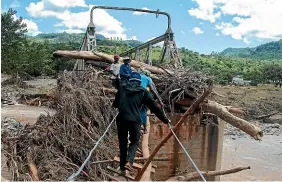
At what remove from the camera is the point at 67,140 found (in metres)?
8.95

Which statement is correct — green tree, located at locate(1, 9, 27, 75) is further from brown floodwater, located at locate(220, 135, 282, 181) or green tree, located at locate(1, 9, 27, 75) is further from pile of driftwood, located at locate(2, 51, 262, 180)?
pile of driftwood, located at locate(2, 51, 262, 180)

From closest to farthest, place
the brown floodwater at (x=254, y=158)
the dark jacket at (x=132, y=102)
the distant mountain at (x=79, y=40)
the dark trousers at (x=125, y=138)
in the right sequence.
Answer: the dark jacket at (x=132, y=102) < the dark trousers at (x=125, y=138) < the brown floodwater at (x=254, y=158) < the distant mountain at (x=79, y=40)

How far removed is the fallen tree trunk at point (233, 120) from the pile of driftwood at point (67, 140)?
2.56 m

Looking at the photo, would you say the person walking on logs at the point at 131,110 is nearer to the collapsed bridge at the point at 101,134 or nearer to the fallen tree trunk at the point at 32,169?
the collapsed bridge at the point at 101,134

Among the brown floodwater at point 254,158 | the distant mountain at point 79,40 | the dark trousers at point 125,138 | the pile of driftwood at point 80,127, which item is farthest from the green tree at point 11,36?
the dark trousers at point 125,138

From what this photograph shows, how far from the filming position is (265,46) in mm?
197500

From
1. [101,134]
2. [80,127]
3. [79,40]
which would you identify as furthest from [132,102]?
[79,40]

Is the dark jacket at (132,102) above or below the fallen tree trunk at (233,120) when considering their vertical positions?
above

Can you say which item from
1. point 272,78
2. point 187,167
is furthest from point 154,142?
point 272,78

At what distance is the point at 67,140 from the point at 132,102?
313 cm

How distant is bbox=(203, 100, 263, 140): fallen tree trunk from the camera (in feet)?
29.3

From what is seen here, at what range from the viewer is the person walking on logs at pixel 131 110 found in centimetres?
630

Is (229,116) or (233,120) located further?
(229,116)

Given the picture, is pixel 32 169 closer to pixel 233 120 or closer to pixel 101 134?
pixel 101 134
